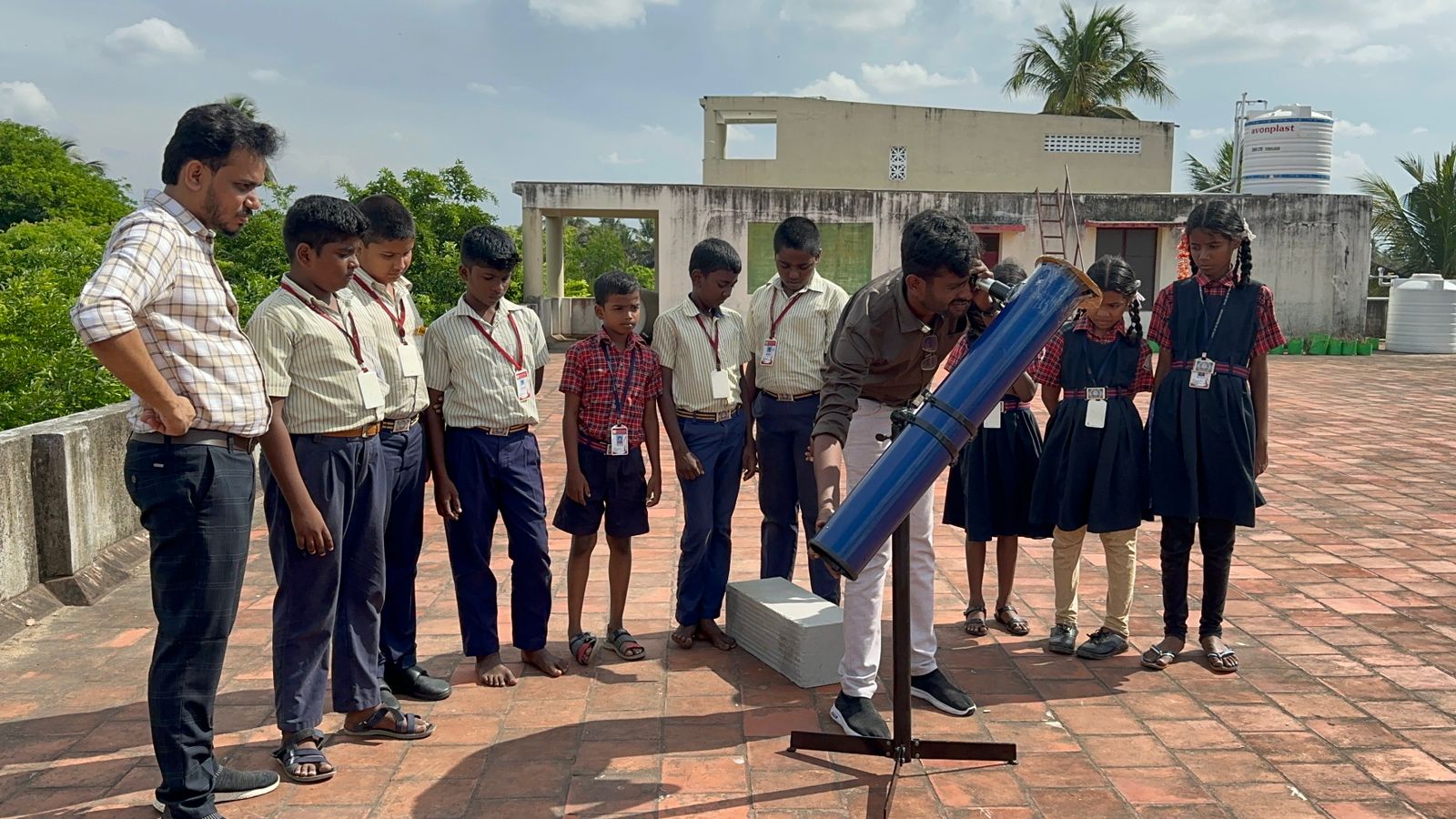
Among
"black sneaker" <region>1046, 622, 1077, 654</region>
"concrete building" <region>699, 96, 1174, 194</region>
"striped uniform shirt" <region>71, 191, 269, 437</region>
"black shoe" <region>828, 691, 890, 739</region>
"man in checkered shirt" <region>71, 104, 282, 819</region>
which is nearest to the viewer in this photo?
"striped uniform shirt" <region>71, 191, 269, 437</region>

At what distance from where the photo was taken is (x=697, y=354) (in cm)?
415

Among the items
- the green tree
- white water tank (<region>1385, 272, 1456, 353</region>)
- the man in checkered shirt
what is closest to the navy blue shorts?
the man in checkered shirt

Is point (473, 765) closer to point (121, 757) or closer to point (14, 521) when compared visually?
point (121, 757)

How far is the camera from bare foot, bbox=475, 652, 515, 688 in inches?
148

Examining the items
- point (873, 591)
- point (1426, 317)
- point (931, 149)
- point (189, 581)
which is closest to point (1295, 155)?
point (1426, 317)

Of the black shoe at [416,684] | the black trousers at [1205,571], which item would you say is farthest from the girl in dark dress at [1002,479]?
the black shoe at [416,684]

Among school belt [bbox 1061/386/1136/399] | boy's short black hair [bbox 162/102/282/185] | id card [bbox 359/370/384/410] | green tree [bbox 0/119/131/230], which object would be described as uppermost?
green tree [bbox 0/119/131/230]

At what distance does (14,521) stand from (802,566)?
142 inches

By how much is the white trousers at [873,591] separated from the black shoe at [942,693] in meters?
0.03

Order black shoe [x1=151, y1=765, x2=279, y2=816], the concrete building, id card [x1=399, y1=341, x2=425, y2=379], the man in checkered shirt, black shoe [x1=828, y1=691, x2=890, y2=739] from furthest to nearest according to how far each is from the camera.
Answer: the concrete building, id card [x1=399, y1=341, x2=425, y2=379], black shoe [x1=828, y1=691, x2=890, y2=739], black shoe [x1=151, y1=765, x2=279, y2=816], the man in checkered shirt

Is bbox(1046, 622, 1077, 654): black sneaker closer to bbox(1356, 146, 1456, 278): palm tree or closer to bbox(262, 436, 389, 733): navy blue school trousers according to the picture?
bbox(262, 436, 389, 733): navy blue school trousers

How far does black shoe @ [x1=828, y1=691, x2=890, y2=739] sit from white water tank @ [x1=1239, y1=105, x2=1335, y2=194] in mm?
21751

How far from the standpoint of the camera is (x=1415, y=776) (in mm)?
3016

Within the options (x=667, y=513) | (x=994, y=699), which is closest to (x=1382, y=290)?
(x=667, y=513)
